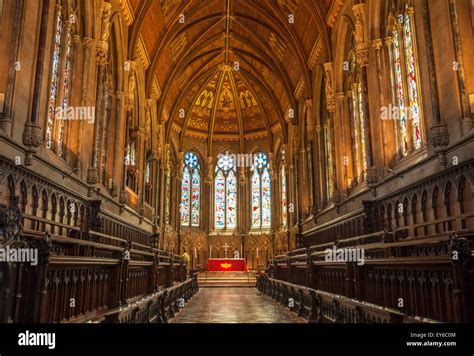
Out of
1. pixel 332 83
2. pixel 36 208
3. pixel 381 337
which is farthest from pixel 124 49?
pixel 381 337

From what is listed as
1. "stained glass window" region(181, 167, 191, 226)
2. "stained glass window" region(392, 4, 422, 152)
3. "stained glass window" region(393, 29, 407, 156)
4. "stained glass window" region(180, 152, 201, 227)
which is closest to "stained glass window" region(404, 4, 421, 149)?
"stained glass window" region(392, 4, 422, 152)

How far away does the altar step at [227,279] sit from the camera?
2586cm

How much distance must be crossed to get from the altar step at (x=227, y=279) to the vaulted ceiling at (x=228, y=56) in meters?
11.1

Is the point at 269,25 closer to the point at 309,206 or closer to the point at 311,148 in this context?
the point at 311,148

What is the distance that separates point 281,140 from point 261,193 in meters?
5.13

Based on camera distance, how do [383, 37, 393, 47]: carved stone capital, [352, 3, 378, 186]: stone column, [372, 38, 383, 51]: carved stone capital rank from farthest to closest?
[352, 3, 378, 186]: stone column → [372, 38, 383, 51]: carved stone capital → [383, 37, 393, 47]: carved stone capital

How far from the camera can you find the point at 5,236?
14.1ft

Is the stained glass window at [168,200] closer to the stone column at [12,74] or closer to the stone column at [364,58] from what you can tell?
the stone column at [364,58]

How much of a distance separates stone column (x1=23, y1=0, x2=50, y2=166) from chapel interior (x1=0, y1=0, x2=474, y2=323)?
1.9 inches

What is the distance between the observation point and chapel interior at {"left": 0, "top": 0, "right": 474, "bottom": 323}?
652 cm

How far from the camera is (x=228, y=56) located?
3059 centimetres

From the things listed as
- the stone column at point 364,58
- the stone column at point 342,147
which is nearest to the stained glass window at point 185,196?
the stone column at point 342,147

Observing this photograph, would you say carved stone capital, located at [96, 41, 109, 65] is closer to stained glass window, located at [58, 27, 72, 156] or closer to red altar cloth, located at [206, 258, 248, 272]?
stained glass window, located at [58, 27, 72, 156]

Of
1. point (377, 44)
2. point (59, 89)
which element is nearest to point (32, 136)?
point (59, 89)
